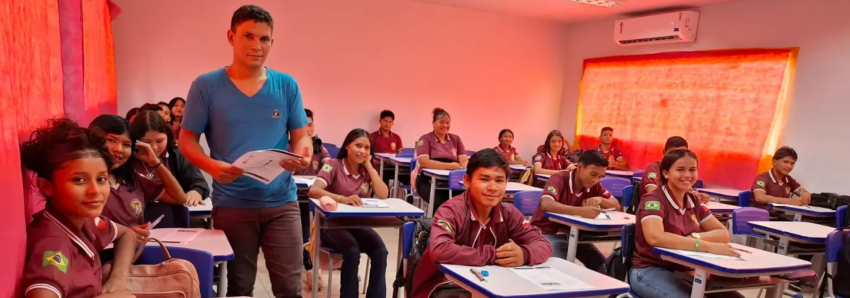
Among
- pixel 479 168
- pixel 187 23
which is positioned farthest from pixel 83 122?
pixel 187 23

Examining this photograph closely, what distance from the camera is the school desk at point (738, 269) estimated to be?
7.54 feet

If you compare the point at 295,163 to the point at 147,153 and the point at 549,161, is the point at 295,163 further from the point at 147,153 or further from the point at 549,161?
the point at 549,161

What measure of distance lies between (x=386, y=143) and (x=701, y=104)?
12.5 ft

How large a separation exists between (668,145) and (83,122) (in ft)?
15.5

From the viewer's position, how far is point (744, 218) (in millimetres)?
3857

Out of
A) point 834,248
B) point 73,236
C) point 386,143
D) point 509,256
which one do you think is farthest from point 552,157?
point 73,236

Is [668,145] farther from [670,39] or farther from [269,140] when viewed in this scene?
[269,140]

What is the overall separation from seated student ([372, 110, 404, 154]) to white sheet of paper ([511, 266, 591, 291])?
5153 mm

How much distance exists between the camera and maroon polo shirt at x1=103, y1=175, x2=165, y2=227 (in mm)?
2193

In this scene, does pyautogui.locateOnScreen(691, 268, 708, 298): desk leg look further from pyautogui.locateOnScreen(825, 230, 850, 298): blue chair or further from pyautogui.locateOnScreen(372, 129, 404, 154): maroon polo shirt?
pyautogui.locateOnScreen(372, 129, 404, 154): maroon polo shirt

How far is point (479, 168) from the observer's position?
2.29 metres

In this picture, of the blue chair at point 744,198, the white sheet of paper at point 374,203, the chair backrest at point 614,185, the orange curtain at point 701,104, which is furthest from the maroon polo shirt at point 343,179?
the orange curtain at point 701,104

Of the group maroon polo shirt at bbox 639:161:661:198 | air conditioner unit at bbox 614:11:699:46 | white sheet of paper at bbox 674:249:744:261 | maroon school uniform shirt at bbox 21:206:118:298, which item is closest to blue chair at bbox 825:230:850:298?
white sheet of paper at bbox 674:249:744:261

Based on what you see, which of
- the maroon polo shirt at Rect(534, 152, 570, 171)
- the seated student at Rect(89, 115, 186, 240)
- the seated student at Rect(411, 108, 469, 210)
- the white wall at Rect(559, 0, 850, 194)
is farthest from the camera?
the maroon polo shirt at Rect(534, 152, 570, 171)
